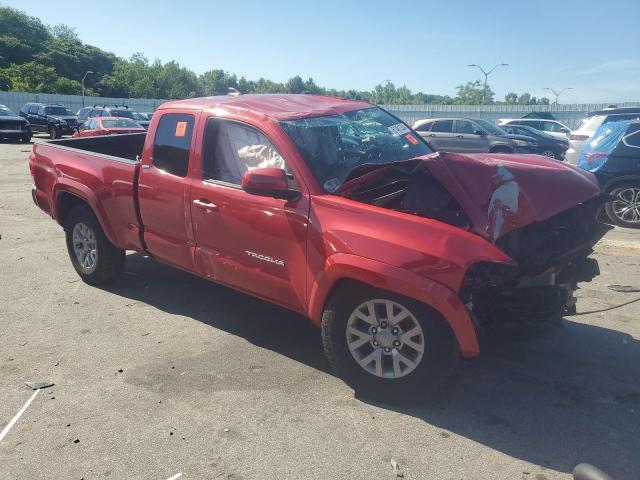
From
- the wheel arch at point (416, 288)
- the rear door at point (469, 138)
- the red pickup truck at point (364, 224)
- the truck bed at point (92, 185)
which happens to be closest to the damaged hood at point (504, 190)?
the red pickup truck at point (364, 224)

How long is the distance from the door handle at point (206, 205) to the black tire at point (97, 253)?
1.68 meters

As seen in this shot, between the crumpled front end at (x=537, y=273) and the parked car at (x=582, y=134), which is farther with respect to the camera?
the parked car at (x=582, y=134)

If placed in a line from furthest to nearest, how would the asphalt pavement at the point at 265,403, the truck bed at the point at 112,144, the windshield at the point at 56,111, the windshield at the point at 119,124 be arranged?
the windshield at the point at 56,111 < the windshield at the point at 119,124 < the truck bed at the point at 112,144 < the asphalt pavement at the point at 265,403

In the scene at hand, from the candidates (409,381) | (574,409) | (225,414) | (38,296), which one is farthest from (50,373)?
(574,409)

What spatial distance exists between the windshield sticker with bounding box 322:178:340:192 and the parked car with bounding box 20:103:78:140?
26.2 m

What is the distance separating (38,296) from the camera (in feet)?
18.3

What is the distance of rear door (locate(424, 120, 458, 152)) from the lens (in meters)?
16.9

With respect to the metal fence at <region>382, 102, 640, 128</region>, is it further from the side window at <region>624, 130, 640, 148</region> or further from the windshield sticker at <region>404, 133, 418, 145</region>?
the windshield sticker at <region>404, 133, 418, 145</region>

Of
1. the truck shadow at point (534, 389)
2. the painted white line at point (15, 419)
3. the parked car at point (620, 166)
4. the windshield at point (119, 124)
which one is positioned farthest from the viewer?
the windshield at point (119, 124)

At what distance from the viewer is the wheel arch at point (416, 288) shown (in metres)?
3.20

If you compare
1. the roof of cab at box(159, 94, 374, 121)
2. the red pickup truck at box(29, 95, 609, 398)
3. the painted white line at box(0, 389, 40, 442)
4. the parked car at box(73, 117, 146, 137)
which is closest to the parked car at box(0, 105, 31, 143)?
the parked car at box(73, 117, 146, 137)

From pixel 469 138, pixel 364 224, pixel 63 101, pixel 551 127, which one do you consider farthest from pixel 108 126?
pixel 63 101

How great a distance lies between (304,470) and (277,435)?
1.19 feet

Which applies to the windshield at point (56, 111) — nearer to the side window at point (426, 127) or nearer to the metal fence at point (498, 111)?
the side window at point (426, 127)
